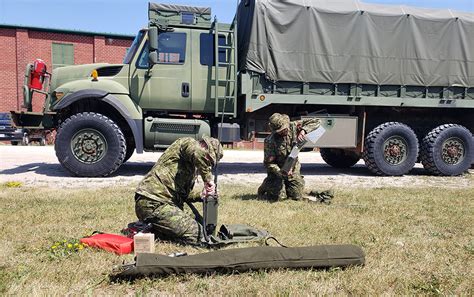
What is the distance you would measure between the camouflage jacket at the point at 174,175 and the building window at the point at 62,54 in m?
22.6

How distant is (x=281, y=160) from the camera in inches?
234

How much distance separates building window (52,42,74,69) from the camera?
23.7 m

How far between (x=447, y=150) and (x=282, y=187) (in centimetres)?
528

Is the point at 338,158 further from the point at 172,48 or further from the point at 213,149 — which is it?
the point at 213,149

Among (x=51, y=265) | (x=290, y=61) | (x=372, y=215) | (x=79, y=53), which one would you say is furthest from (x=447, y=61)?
(x=79, y=53)

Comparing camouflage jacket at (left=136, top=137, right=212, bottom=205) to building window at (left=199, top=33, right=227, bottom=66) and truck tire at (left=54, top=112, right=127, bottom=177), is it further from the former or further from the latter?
building window at (left=199, top=33, right=227, bottom=66)

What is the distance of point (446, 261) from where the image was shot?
330cm

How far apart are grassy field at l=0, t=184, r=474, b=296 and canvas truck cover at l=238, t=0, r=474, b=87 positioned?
3094mm

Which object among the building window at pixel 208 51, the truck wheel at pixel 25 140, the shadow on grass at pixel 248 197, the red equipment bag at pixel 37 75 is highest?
the building window at pixel 208 51

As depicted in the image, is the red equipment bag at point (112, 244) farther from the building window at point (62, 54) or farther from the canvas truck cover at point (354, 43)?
the building window at point (62, 54)

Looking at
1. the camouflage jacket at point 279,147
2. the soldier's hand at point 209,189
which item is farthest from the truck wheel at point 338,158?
the soldier's hand at point 209,189

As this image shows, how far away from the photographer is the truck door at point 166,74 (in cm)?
812

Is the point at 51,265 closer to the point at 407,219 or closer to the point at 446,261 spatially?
the point at 446,261

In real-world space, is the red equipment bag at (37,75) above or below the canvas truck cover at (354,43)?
below
